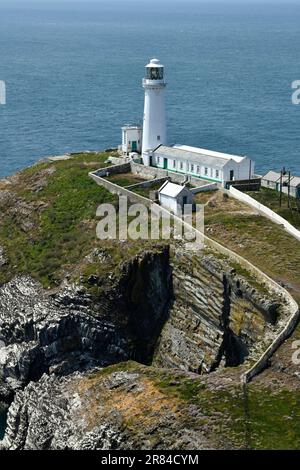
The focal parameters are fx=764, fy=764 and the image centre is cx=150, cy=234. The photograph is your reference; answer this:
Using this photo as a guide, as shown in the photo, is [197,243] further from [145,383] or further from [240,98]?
[240,98]

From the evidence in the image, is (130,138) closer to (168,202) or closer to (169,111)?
(168,202)

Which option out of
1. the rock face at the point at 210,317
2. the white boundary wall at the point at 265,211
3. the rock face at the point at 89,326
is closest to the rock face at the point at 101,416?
the rock face at the point at 89,326

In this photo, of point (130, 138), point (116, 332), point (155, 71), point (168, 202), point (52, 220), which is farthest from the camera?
point (130, 138)

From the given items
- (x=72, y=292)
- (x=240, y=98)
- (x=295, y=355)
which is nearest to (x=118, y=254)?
(x=72, y=292)

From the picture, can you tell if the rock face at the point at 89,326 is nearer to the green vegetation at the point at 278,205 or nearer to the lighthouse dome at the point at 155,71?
the green vegetation at the point at 278,205

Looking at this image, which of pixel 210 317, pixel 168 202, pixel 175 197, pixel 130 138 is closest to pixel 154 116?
pixel 130 138

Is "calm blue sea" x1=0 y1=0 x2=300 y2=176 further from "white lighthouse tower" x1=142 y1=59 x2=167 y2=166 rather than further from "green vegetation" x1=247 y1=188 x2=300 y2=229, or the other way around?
"green vegetation" x1=247 y1=188 x2=300 y2=229
